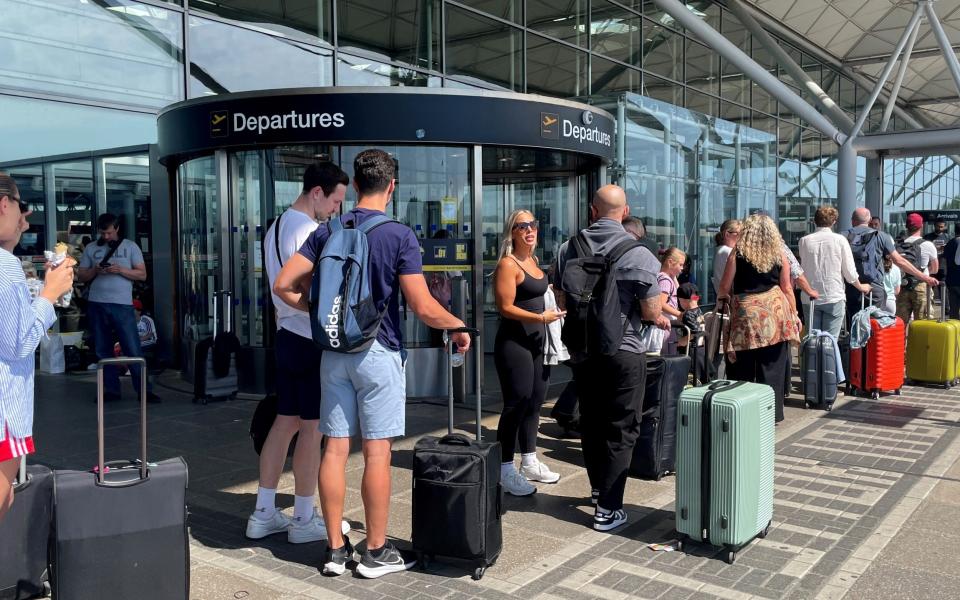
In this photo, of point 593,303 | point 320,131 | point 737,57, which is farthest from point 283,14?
point 593,303

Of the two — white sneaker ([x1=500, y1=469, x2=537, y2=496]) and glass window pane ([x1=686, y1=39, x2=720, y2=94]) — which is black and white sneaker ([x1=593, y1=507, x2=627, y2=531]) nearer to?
white sneaker ([x1=500, y1=469, x2=537, y2=496])

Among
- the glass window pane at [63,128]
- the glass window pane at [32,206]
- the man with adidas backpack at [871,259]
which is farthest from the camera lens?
the glass window pane at [32,206]

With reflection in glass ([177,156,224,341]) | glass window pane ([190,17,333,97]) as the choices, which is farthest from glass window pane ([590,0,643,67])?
reflection in glass ([177,156,224,341])

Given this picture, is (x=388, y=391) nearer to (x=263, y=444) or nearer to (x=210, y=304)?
(x=263, y=444)

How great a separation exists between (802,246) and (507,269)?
4574 mm

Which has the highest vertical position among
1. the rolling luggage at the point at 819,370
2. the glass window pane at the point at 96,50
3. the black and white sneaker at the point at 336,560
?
the glass window pane at the point at 96,50

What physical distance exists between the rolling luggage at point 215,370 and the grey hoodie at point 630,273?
4.81m

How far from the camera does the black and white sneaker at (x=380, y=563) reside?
3.92 m

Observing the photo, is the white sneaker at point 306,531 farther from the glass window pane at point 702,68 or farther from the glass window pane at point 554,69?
the glass window pane at point 702,68

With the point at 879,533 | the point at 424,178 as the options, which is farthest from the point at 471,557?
the point at 424,178

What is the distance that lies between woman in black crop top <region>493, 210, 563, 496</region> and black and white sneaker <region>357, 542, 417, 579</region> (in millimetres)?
1349

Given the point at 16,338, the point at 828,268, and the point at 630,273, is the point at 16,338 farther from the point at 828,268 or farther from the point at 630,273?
the point at 828,268

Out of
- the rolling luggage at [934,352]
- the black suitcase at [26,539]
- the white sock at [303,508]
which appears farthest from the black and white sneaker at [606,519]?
the rolling luggage at [934,352]

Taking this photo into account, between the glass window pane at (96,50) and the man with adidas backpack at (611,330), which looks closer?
the man with adidas backpack at (611,330)
